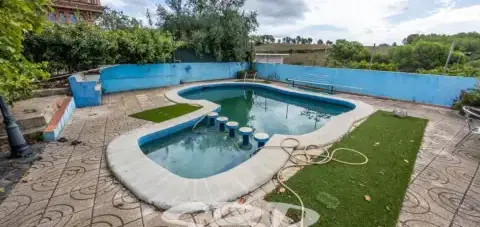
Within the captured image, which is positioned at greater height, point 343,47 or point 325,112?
point 343,47

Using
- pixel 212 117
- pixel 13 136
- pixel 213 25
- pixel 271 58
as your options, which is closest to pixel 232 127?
pixel 212 117

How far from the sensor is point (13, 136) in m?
3.51

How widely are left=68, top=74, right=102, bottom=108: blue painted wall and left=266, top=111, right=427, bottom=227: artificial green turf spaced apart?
7104mm

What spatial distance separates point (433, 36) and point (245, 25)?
34.2m

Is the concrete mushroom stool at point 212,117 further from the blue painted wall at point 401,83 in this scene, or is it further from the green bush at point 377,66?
the green bush at point 377,66

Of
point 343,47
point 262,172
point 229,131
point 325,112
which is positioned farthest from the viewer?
point 343,47

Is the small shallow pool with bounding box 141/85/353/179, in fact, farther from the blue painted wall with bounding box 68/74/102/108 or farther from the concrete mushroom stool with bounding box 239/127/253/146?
the blue painted wall with bounding box 68/74/102/108

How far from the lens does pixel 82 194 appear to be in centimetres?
275

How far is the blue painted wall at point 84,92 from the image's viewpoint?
663 centimetres

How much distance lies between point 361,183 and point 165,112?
5.55 meters

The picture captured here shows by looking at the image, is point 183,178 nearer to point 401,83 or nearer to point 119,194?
point 119,194

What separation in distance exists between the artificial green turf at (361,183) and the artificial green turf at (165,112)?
4.28m

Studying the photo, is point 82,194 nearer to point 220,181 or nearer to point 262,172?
point 220,181

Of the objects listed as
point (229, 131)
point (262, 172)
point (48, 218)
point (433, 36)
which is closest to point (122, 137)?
point (48, 218)
